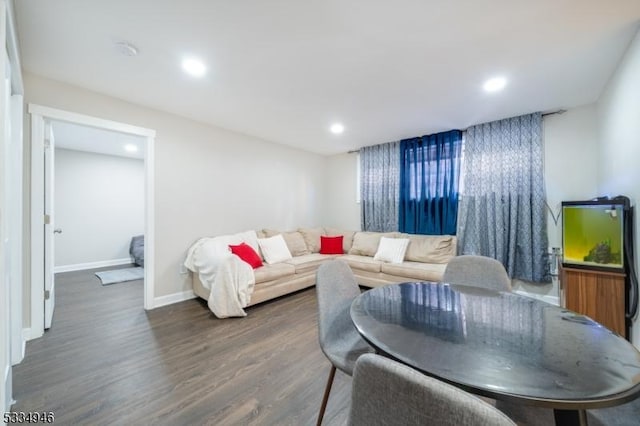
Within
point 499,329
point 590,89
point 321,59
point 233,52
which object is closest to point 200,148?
point 233,52

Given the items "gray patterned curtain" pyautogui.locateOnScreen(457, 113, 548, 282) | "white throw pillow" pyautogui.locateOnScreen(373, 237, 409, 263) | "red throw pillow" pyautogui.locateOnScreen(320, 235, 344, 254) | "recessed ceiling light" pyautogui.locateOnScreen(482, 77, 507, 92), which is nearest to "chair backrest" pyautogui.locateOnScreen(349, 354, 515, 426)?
"recessed ceiling light" pyautogui.locateOnScreen(482, 77, 507, 92)

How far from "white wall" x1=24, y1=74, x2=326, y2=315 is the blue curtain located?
6.88 feet

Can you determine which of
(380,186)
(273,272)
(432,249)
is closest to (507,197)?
(432,249)

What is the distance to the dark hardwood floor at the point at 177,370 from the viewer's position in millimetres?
1547

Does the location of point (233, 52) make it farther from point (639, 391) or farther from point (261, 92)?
point (639, 391)

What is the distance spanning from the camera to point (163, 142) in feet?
10.7

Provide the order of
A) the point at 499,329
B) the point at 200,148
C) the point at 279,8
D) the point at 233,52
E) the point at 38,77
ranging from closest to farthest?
the point at 499,329, the point at 279,8, the point at 233,52, the point at 38,77, the point at 200,148

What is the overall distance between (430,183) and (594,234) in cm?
208

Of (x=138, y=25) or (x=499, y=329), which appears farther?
(x=138, y=25)

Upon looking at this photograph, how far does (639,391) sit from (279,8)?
2.27m

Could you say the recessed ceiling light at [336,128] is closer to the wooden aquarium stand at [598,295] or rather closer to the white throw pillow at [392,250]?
the white throw pillow at [392,250]

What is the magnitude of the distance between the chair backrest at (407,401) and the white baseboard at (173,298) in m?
3.33

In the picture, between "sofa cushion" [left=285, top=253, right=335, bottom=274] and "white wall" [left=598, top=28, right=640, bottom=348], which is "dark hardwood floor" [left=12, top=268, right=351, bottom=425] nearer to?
"sofa cushion" [left=285, top=253, right=335, bottom=274]

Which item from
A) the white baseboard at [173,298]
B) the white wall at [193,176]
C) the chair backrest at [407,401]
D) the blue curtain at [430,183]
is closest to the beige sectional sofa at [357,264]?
the white baseboard at [173,298]
